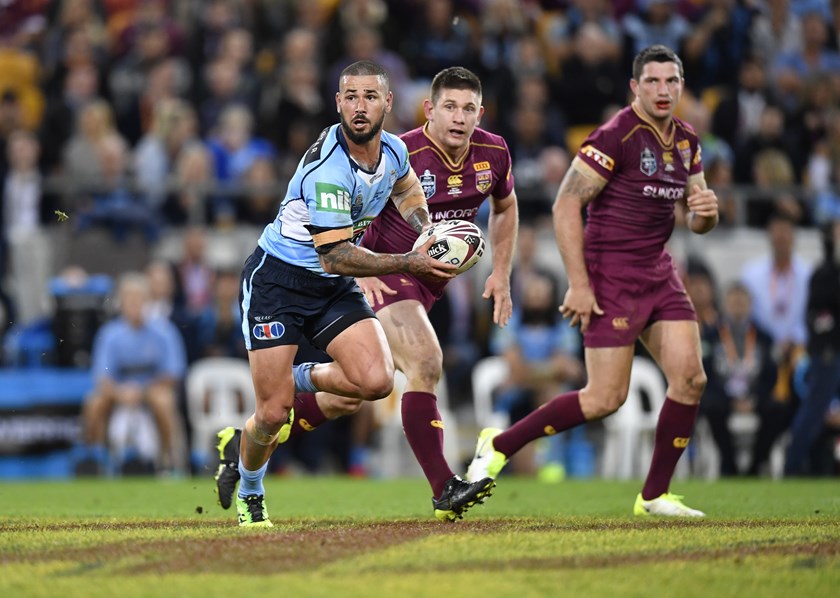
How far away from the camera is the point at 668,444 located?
9117mm

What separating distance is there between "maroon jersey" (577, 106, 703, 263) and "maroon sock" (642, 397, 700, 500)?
104 cm

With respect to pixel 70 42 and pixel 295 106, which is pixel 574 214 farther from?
pixel 70 42

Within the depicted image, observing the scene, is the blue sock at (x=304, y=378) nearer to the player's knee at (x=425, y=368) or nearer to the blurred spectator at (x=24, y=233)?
the player's knee at (x=425, y=368)

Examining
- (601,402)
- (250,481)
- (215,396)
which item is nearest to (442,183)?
(601,402)

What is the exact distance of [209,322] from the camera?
629 inches

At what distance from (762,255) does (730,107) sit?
2353 mm

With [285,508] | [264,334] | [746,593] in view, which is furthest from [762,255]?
[746,593]

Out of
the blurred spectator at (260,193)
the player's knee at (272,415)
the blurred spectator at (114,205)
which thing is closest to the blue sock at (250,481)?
the player's knee at (272,415)

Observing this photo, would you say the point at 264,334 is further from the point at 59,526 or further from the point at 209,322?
the point at 209,322

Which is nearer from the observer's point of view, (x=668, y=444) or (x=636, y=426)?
(x=668, y=444)

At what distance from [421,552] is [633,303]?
10.5ft

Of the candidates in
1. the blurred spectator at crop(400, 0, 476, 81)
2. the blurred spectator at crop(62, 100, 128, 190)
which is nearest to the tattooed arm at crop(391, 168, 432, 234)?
the blurred spectator at crop(62, 100, 128, 190)

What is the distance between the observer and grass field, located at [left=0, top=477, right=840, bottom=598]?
5.62m

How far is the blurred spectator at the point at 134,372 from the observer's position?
15.3 meters
